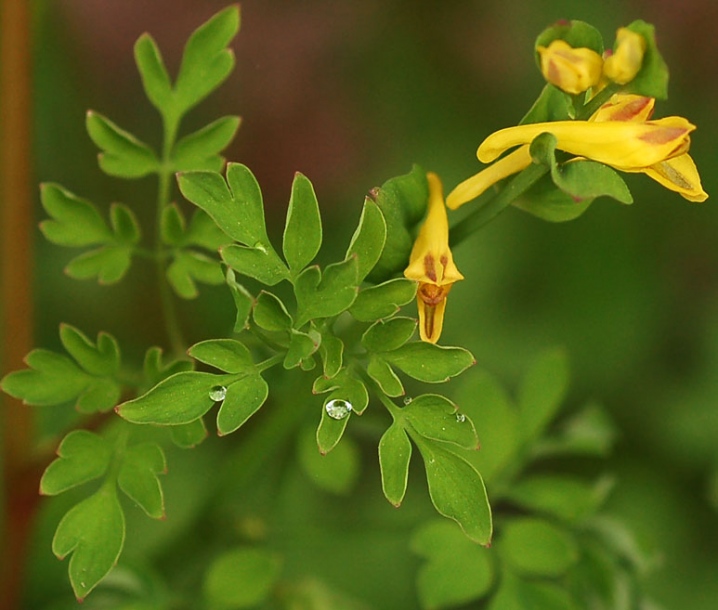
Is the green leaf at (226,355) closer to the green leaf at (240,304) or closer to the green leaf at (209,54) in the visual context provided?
the green leaf at (240,304)

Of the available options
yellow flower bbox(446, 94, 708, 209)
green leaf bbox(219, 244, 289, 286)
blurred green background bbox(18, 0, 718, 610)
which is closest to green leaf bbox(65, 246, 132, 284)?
green leaf bbox(219, 244, 289, 286)

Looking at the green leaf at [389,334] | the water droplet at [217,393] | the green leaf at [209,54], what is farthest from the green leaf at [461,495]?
the green leaf at [209,54]

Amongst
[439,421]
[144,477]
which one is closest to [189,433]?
[144,477]

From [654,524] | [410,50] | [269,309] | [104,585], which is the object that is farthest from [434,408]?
[410,50]

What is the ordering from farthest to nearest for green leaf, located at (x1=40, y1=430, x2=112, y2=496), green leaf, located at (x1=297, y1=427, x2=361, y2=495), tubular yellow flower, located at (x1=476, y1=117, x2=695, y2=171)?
green leaf, located at (x1=297, y1=427, x2=361, y2=495)
green leaf, located at (x1=40, y1=430, x2=112, y2=496)
tubular yellow flower, located at (x1=476, y1=117, x2=695, y2=171)

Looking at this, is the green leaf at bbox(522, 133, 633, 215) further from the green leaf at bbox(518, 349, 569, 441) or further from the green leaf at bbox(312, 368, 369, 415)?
the green leaf at bbox(518, 349, 569, 441)

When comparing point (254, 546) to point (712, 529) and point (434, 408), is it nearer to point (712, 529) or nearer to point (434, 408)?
point (434, 408)
